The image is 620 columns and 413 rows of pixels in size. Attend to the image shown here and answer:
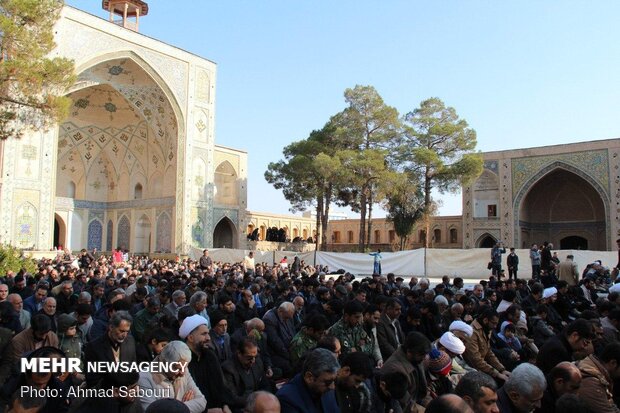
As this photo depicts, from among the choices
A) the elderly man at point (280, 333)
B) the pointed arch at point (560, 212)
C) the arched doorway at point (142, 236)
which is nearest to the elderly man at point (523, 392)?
the elderly man at point (280, 333)

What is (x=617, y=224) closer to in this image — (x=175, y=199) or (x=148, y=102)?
(x=175, y=199)

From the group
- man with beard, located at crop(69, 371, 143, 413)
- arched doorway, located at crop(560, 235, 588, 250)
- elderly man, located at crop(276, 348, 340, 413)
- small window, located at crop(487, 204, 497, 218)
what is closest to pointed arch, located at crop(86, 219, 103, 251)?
small window, located at crop(487, 204, 497, 218)

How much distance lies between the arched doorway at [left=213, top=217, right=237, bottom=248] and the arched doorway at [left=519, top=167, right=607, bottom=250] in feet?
52.3

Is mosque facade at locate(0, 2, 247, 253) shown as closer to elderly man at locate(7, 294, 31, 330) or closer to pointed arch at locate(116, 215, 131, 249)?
pointed arch at locate(116, 215, 131, 249)

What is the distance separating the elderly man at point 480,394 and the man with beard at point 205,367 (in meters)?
1.62

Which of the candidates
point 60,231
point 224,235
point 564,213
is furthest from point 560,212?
point 60,231

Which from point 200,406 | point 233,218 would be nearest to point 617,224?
point 233,218

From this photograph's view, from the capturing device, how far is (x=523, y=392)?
3037 millimetres

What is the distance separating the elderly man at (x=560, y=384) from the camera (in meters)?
3.28

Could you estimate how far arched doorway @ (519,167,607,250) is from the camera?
3034 cm

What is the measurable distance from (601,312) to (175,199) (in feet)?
70.4

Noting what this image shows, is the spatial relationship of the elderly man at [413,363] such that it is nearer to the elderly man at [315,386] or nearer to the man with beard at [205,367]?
the elderly man at [315,386]

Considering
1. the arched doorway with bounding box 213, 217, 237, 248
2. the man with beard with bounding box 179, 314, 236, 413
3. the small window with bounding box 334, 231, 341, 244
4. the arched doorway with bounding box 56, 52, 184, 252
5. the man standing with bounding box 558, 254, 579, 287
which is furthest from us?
the small window with bounding box 334, 231, 341, 244

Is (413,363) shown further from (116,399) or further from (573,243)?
(573,243)
